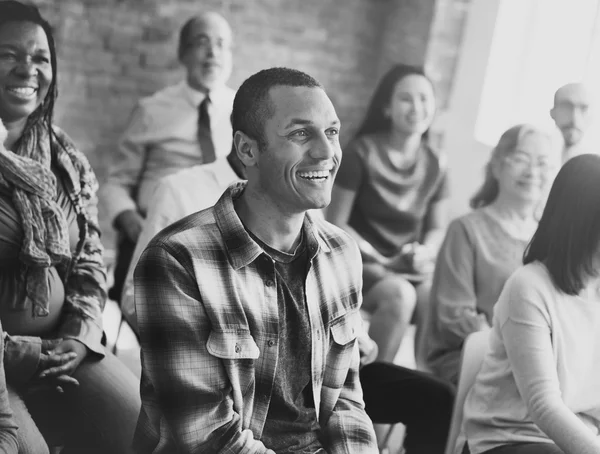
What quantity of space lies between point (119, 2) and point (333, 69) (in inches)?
43.5

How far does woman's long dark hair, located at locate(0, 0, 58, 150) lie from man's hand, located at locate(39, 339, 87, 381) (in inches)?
19.8

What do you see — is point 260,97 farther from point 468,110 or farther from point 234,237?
point 468,110

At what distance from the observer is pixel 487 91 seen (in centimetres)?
428

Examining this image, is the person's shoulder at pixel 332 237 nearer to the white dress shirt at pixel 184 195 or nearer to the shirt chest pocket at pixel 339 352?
the shirt chest pocket at pixel 339 352

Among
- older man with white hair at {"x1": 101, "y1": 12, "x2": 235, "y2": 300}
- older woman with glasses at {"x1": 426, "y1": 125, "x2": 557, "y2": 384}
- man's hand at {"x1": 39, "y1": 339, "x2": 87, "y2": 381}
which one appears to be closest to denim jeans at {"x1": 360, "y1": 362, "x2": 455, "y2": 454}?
older woman with glasses at {"x1": 426, "y1": 125, "x2": 557, "y2": 384}

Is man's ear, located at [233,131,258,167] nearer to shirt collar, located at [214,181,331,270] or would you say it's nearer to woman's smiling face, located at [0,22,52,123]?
shirt collar, located at [214,181,331,270]

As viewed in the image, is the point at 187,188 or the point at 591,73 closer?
the point at 187,188

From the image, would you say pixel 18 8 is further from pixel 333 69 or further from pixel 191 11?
pixel 333 69

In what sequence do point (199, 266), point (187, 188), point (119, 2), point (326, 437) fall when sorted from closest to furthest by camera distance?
1. point (199, 266)
2. point (326, 437)
3. point (187, 188)
4. point (119, 2)

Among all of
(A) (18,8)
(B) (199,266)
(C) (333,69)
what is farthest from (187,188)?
(C) (333,69)

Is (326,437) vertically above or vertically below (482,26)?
below

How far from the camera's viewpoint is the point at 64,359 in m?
1.90

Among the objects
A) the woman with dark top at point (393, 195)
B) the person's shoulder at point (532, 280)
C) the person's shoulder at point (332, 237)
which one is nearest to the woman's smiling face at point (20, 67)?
the person's shoulder at point (332, 237)

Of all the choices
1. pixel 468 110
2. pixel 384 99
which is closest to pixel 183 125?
pixel 384 99
